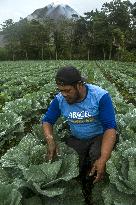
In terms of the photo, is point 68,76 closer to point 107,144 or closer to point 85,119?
point 85,119

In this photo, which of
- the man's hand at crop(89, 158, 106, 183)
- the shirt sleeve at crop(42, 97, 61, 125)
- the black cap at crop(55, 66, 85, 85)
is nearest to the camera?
the man's hand at crop(89, 158, 106, 183)

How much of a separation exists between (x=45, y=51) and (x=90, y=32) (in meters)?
10.3

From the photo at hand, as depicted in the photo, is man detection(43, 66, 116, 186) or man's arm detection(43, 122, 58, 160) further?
man's arm detection(43, 122, 58, 160)

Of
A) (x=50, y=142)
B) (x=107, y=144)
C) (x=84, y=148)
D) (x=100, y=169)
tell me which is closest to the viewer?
(x=100, y=169)

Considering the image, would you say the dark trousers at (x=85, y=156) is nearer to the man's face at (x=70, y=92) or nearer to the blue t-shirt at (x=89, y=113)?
the blue t-shirt at (x=89, y=113)

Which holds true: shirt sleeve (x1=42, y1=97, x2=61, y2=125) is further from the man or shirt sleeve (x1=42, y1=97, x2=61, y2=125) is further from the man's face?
the man's face

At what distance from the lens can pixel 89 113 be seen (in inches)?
149

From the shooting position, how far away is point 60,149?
3773 millimetres

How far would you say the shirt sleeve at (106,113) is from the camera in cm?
357

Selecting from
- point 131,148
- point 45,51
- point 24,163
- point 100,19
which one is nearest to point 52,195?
point 24,163

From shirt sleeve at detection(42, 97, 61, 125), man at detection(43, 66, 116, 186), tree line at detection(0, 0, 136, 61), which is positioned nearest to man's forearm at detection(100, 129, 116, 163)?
man at detection(43, 66, 116, 186)

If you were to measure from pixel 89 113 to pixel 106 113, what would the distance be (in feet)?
0.84

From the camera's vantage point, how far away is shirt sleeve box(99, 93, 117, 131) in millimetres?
3572

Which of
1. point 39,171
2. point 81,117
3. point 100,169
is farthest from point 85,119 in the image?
point 39,171
